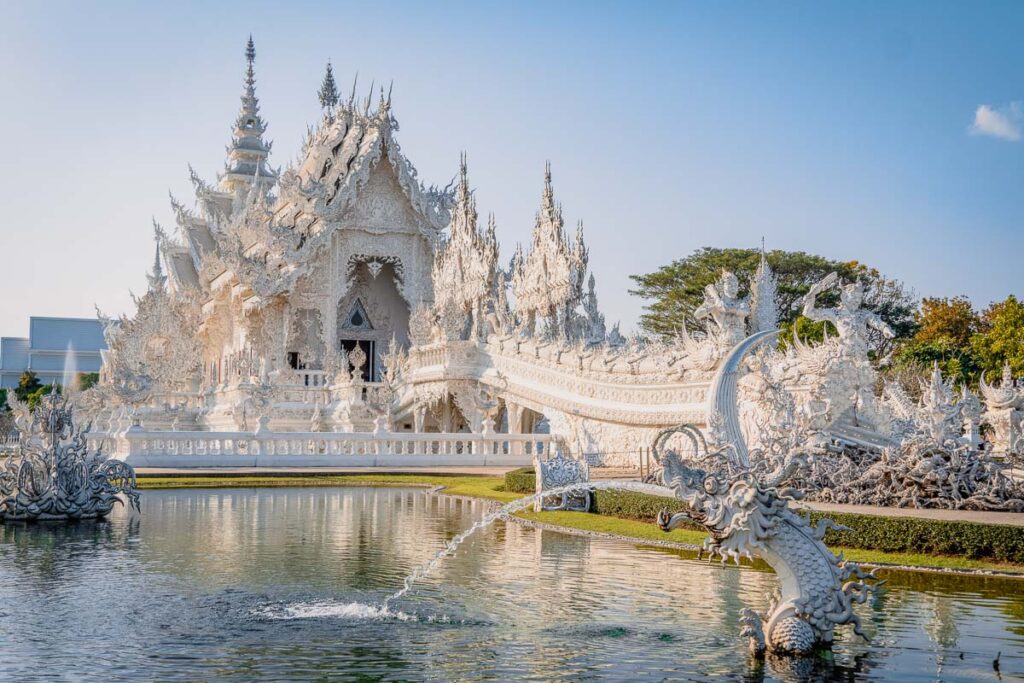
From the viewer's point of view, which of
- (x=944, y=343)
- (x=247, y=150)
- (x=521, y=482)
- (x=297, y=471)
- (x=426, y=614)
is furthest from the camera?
(x=247, y=150)

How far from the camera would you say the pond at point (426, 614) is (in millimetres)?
6609

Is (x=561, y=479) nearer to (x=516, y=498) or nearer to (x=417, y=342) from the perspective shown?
(x=516, y=498)

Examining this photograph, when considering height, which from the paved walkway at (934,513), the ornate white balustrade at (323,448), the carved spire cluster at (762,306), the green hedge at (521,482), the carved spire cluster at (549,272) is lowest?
the paved walkway at (934,513)

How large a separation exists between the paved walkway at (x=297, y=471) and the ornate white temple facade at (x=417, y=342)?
48.7 inches

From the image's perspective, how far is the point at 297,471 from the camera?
74.8ft

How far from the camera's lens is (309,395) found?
32.2 m

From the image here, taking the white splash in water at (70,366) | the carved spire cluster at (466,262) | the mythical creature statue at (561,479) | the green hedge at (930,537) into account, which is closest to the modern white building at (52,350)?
the white splash in water at (70,366)

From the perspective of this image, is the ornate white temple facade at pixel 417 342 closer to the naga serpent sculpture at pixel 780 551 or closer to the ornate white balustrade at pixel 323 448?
the ornate white balustrade at pixel 323 448

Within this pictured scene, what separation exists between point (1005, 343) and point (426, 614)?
2890 centimetres

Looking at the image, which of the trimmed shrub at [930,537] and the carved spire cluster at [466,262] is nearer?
the trimmed shrub at [930,537]

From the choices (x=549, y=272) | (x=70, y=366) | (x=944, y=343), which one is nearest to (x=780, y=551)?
(x=549, y=272)

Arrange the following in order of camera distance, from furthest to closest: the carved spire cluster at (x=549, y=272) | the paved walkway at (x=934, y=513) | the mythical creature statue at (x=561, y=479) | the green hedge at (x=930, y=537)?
the carved spire cluster at (x=549, y=272) < the mythical creature statue at (x=561, y=479) < the paved walkway at (x=934, y=513) < the green hedge at (x=930, y=537)

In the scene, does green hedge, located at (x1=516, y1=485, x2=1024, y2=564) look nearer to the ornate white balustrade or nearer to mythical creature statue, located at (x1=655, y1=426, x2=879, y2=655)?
mythical creature statue, located at (x1=655, y1=426, x2=879, y2=655)

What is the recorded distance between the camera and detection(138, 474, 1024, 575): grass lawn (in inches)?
406
